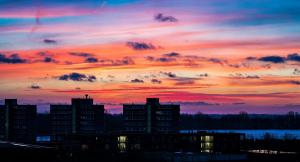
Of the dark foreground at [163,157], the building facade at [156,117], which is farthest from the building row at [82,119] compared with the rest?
the dark foreground at [163,157]

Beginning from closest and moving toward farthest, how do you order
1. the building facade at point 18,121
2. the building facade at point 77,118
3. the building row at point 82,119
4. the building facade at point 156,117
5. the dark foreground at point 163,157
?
the dark foreground at point 163,157 → the building facade at point 156,117 → the building row at point 82,119 → the building facade at point 77,118 → the building facade at point 18,121

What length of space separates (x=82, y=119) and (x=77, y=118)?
152cm

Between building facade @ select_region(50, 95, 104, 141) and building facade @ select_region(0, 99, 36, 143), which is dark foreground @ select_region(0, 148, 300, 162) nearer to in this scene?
building facade @ select_region(50, 95, 104, 141)

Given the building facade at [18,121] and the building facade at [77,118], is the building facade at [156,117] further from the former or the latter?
the building facade at [18,121]

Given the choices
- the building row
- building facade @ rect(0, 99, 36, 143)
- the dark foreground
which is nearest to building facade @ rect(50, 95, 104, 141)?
the building row

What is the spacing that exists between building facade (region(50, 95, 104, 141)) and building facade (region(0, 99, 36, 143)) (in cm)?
718

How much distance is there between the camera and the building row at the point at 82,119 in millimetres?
184875

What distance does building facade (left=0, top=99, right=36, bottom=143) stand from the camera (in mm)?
191375

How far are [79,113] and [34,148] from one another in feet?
364

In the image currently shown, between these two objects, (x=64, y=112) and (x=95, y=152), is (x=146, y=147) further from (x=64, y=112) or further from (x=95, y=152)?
(x=64, y=112)

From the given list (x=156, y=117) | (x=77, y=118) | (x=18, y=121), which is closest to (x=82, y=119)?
(x=77, y=118)

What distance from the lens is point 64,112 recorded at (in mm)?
189375

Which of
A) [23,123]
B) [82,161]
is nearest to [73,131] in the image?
[23,123]

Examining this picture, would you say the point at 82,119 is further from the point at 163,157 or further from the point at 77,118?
the point at 163,157
